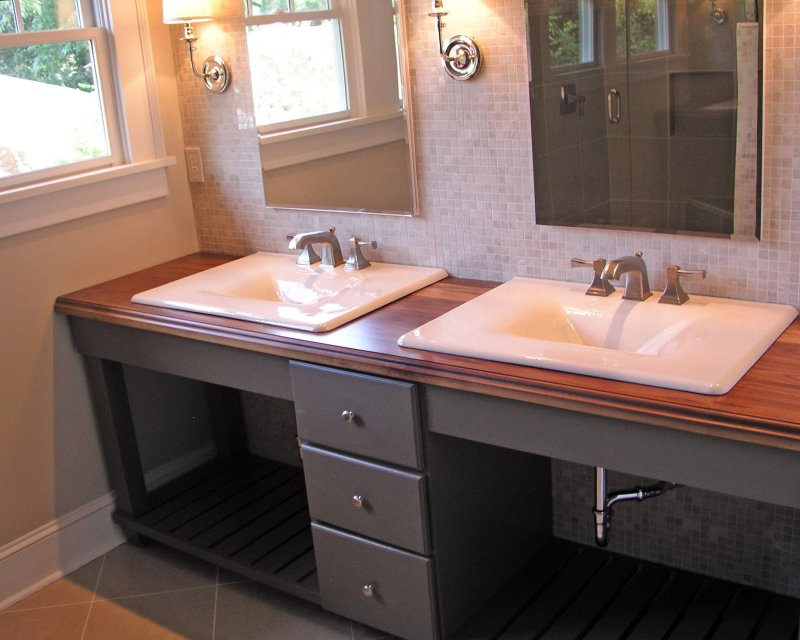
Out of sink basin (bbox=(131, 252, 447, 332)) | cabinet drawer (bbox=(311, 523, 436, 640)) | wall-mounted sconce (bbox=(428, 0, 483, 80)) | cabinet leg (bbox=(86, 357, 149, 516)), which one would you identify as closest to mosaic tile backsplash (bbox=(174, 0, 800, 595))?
wall-mounted sconce (bbox=(428, 0, 483, 80))

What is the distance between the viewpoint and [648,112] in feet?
6.67

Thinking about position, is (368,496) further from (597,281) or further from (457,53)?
(457,53)

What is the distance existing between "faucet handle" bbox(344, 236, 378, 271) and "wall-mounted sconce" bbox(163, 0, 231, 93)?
2.05 ft

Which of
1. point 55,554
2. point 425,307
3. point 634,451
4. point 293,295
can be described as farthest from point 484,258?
point 55,554

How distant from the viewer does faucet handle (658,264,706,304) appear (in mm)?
2053

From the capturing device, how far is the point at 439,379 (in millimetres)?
1883

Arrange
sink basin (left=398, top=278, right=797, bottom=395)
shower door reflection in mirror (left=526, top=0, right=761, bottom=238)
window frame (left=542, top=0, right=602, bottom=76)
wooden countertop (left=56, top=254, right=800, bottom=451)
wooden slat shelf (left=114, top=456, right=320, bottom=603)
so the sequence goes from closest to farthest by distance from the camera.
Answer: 1. wooden countertop (left=56, top=254, right=800, bottom=451)
2. sink basin (left=398, top=278, right=797, bottom=395)
3. shower door reflection in mirror (left=526, top=0, right=761, bottom=238)
4. window frame (left=542, top=0, right=602, bottom=76)
5. wooden slat shelf (left=114, top=456, right=320, bottom=603)

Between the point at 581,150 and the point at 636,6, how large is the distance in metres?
0.33

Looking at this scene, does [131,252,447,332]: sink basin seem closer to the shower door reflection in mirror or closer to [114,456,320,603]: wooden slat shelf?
the shower door reflection in mirror

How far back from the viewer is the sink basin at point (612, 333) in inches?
68.3

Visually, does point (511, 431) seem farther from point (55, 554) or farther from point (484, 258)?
point (55, 554)

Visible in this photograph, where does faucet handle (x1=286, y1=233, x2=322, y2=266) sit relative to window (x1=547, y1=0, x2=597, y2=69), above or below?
below

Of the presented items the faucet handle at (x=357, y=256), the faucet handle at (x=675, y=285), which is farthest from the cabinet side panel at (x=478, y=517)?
the faucet handle at (x=357, y=256)

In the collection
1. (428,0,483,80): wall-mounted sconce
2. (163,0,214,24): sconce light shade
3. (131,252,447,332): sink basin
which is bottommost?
(131,252,447,332): sink basin
